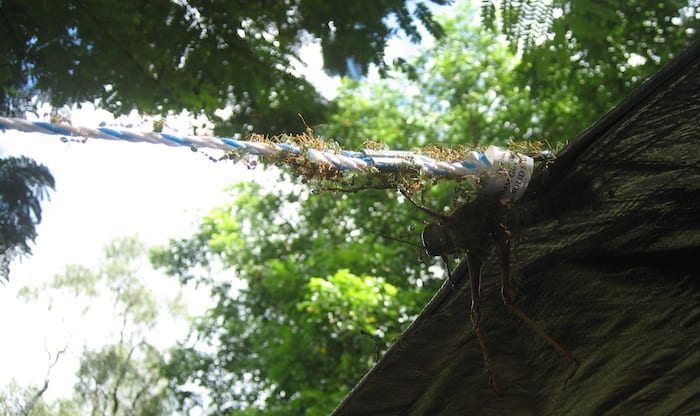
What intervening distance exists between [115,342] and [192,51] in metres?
1.67

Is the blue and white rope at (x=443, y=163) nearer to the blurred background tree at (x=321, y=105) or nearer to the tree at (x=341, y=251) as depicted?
the blurred background tree at (x=321, y=105)

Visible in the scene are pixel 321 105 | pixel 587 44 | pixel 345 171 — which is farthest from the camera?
pixel 587 44

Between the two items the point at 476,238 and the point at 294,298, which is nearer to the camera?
the point at 476,238

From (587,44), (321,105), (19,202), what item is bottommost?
(19,202)

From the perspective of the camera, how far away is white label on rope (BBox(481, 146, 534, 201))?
1.19 meters

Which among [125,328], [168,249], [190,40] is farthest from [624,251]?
[168,249]

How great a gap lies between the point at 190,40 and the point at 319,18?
0.52 metres

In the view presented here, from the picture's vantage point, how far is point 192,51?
286cm

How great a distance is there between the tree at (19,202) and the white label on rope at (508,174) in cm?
157

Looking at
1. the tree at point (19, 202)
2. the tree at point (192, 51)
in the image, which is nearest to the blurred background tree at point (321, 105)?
the tree at point (192, 51)

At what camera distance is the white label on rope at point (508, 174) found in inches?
46.8

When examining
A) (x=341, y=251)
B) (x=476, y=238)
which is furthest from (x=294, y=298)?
(x=476, y=238)

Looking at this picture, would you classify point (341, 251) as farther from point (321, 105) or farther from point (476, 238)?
point (476, 238)

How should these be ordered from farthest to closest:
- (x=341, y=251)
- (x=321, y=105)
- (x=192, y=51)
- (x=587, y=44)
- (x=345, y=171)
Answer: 1. (x=341, y=251)
2. (x=587, y=44)
3. (x=321, y=105)
4. (x=192, y=51)
5. (x=345, y=171)
